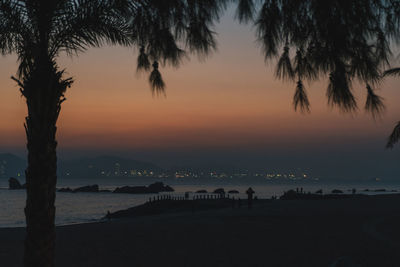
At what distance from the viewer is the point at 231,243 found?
16.7 m

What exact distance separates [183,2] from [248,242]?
12.8 metres

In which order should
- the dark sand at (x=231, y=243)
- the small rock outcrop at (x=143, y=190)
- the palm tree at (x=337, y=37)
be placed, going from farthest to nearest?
Answer: 1. the small rock outcrop at (x=143, y=190)
2. the dark sand at (x=231, y=243)
3. the palm tree at (x=337, y=37)

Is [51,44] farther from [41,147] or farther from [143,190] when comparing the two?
[143,190]

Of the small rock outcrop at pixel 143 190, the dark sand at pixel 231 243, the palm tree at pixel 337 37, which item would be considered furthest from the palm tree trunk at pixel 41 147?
the small rock outcrop at pixel 143 190

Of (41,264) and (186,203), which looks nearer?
(41,264)

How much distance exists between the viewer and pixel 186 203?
59.8m

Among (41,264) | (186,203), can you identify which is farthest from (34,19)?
(186,203)

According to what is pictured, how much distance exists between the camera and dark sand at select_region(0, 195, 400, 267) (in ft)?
44.4

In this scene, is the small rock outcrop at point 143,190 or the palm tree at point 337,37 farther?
the small rock outcrop at point 143,190

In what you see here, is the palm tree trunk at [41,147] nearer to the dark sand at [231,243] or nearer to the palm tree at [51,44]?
the palm tree at [51,44]

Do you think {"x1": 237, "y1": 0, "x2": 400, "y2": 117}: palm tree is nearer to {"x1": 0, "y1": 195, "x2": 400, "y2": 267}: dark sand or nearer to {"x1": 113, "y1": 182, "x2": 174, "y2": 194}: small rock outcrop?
{"x1": 0, "y1": 195, "x2": 400, "y2": 267}: dark sand

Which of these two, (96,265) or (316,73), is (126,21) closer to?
(316,73)

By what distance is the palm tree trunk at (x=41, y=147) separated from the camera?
21.7 feet

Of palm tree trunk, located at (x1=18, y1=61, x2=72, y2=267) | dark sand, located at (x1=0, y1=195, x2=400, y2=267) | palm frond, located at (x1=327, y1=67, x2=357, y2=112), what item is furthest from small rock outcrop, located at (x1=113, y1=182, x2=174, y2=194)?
palm frond, located at (x1=327, y1=67, x2=357, y2=112)
